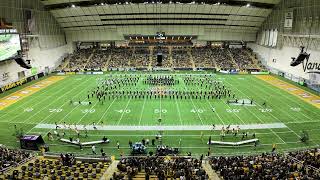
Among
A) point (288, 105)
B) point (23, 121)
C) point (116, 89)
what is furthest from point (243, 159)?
point (116, 89)

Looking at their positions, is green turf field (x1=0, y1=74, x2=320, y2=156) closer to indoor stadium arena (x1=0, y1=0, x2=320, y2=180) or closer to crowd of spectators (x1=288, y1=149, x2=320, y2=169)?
indoor stadium arena (x1=0, y1=0, x2=320, y2=180)

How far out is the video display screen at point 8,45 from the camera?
4584 centimetres

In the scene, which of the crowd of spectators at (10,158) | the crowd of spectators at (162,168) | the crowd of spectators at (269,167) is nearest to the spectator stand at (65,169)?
the crowd of spectators at (10,158)

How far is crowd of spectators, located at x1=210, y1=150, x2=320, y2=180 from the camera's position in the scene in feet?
53.4

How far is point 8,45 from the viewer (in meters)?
47.3

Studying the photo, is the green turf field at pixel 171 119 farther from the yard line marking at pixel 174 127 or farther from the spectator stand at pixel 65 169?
the spectator stand at pixel 65 169

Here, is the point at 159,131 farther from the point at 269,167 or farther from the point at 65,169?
the point at 269,167

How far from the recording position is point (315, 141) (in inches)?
1054

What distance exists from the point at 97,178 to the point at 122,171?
1.76 metres

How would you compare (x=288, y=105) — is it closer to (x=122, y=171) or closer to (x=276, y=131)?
(x=276, y=131)

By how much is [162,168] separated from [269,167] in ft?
21.8

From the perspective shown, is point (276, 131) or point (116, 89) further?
point (116, 89)

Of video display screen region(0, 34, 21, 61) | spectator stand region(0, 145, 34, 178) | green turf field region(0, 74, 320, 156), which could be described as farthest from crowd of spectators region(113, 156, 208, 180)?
video display screen region(0, 34, 21, 61)

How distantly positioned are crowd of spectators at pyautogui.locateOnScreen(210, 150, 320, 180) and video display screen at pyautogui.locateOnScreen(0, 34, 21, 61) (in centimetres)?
4032
